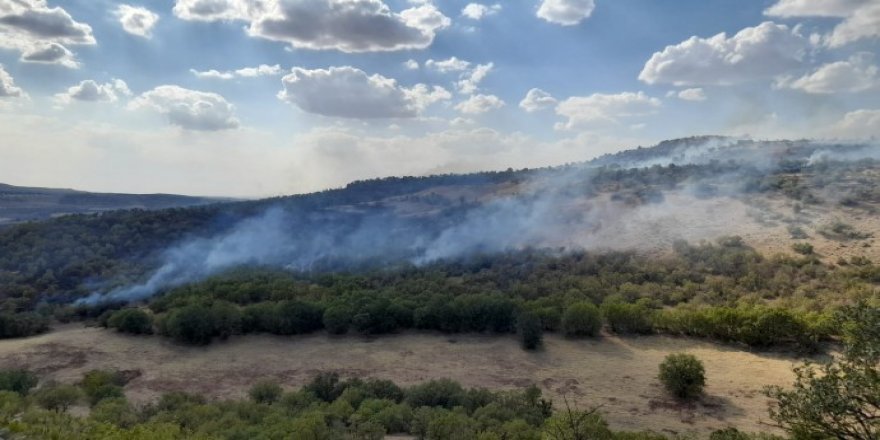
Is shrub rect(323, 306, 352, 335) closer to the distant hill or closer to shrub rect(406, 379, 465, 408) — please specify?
shrub rect(406, 379, 465, 408)

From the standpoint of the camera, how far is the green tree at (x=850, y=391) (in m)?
8.91

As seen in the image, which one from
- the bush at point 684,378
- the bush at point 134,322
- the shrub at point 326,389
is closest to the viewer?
the shrub at point 326,389

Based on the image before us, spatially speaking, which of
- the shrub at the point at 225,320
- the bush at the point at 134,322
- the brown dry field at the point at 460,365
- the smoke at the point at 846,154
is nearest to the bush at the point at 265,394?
the brown dry field at the point at 460,365

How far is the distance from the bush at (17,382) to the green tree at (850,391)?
25.6 m

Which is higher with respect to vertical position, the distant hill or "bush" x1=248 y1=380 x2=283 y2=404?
the distant hill

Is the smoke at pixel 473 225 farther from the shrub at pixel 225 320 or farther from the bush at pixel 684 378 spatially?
the bush at pixel 684 378

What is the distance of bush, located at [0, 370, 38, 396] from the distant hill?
4069 inches

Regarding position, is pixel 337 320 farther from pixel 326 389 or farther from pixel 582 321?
pixel 582 321

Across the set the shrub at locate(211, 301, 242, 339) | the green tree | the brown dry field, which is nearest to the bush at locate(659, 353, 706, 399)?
the brown dry field

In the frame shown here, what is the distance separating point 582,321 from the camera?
99.0 ft

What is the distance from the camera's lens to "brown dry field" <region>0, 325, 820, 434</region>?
21.7 meters

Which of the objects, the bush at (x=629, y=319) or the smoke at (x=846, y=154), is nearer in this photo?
the bush at (x=629, y=319)

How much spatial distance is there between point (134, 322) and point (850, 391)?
114ft

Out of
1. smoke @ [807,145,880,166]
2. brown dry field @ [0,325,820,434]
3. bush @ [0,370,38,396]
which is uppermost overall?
smoke @ [807,145,880,166]
